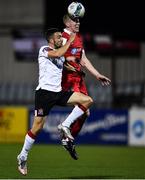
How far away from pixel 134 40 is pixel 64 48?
2042 centimetres

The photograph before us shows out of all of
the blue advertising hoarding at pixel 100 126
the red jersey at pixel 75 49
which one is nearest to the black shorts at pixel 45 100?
the red jersey at pixel 75 49

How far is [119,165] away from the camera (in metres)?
16.1

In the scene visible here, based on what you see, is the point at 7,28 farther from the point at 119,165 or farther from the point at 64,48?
the point at 64,48

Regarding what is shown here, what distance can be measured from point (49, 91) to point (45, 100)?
0.15 meters

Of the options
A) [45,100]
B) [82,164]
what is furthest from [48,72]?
[82,164]

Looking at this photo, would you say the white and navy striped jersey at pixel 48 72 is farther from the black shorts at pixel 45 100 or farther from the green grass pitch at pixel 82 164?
the green grass pitch at pixel 82 164

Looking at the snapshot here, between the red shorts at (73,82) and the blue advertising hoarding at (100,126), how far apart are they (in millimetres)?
10573

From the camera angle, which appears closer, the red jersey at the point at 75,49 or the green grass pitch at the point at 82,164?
the green grass pitch at the point at 82,164

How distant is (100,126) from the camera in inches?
971

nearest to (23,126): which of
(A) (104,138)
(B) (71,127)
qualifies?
(A) (104,138)

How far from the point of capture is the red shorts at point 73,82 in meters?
13.8

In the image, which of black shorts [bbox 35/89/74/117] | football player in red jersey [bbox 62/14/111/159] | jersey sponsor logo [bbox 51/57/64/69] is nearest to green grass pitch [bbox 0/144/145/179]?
football player in red jersey [bbox 62/14/111/159]

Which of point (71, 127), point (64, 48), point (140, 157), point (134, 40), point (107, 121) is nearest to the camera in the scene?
point (64, 48)

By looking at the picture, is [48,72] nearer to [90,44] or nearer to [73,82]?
[73,82]
